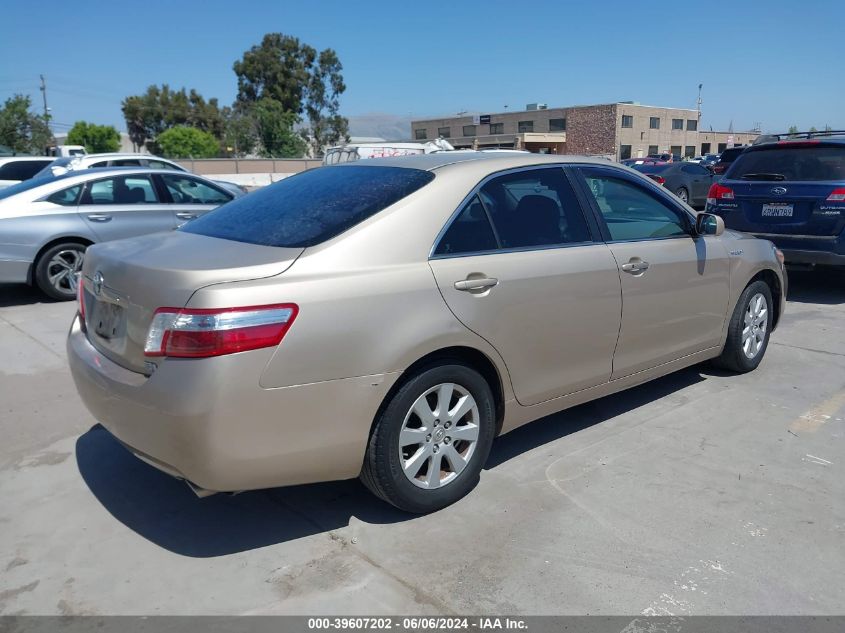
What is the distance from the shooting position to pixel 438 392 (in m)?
3.37

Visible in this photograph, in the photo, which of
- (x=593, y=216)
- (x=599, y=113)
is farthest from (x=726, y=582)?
(x=599, y=113)

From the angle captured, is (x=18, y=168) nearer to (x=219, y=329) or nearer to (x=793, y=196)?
(x=793, y=196)

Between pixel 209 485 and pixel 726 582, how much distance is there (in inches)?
85.5

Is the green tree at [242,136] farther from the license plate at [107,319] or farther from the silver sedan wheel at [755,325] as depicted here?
the license plate at [107,319]

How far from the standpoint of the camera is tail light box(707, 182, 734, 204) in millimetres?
8602

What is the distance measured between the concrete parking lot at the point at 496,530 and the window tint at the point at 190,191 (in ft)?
15.5

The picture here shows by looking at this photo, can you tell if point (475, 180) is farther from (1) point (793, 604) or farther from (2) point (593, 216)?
(1) point (793, 604)

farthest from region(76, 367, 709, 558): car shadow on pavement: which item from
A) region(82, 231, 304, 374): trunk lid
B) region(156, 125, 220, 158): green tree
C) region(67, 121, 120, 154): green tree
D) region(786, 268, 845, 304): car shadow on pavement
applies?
region(67, 121, 120, 154): green tree

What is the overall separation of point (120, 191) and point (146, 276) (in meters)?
Result: 6.29

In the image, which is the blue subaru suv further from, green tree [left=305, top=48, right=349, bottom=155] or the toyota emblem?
green tree [left=305, top=48, right=349, bottom=155]

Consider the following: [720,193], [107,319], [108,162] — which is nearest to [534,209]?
[107,319]

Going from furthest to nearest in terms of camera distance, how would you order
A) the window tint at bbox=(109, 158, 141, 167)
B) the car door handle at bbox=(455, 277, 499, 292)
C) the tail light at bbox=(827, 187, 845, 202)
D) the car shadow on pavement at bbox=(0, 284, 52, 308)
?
the window tint at bbox=(109, 158, 141, 167)
the car shadow on pavement at bbox=(0, 284, 52, 308)
the tail light at bbox=(827, 187, 845, 202)
the car door handle at bbox=(455, 277, 499, 292)

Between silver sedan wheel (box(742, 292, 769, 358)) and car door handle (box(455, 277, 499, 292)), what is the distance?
9.12 ft

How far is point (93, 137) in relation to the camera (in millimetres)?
68188
